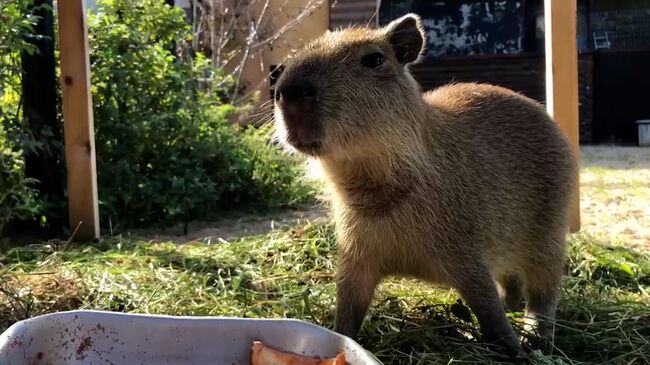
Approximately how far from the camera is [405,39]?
268 centimetres

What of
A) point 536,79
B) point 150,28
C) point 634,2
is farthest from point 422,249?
point 634,2

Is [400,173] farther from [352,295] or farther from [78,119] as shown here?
[78,119]

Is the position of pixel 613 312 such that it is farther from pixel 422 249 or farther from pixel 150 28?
pixel 150 28

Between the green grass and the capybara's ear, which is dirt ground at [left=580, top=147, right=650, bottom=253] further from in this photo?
the capybara's ear

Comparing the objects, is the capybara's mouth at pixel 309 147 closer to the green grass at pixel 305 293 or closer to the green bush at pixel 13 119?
the green grass at pixel 305 293

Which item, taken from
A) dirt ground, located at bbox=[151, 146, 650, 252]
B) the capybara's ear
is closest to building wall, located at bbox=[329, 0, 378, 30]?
dirt ground, located at bbox=[151, 146, 650, 252]

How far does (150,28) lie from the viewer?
6.23 metres

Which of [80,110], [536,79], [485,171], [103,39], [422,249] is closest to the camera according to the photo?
[422,249]

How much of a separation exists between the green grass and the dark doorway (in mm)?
9018

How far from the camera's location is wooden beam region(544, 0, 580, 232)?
440 centimetres

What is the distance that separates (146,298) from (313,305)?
26.4 inches

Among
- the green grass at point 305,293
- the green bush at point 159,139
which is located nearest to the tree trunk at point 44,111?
the green bush at point 159,139

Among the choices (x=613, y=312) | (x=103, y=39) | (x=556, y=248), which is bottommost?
(x=613, y=312)

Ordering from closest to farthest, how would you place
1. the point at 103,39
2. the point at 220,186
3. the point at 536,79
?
the point at 103,39
the point at 220,186
the point at 536,79
